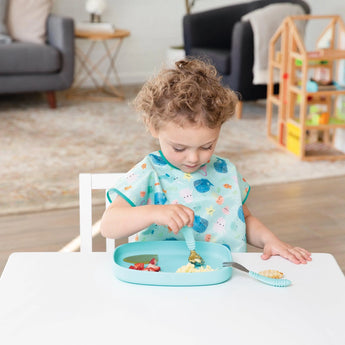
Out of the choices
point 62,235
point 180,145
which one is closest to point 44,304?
point 180,145

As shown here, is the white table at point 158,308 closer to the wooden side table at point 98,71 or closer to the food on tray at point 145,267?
the food on tray at point 145,267

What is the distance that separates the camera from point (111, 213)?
1.07 m

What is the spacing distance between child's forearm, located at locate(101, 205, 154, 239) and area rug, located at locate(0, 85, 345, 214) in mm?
1682

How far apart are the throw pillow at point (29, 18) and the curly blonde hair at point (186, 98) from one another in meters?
3.69

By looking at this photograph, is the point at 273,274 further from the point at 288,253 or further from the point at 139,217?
the point at 139,217

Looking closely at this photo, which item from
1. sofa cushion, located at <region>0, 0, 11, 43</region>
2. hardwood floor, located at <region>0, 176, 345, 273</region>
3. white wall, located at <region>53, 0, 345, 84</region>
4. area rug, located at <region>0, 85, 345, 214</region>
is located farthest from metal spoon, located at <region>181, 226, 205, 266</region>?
white wall, located at <region>53, 0, 345, 84</region>

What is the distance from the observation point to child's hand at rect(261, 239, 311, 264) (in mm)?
1006

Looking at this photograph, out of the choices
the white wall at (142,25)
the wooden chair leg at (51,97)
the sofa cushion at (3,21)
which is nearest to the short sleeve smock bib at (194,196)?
the wooden chair leg at (51,97)

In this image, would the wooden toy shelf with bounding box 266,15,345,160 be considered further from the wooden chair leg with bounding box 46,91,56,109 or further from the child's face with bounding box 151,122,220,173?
the child's face with bounding box 151,122,220,173

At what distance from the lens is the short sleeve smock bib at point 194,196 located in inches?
45.0

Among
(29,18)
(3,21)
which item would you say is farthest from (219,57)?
(3,21)

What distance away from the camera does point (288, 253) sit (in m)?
1.03

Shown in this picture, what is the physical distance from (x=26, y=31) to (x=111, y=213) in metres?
3.86

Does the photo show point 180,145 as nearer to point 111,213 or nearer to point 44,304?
point 111,213
